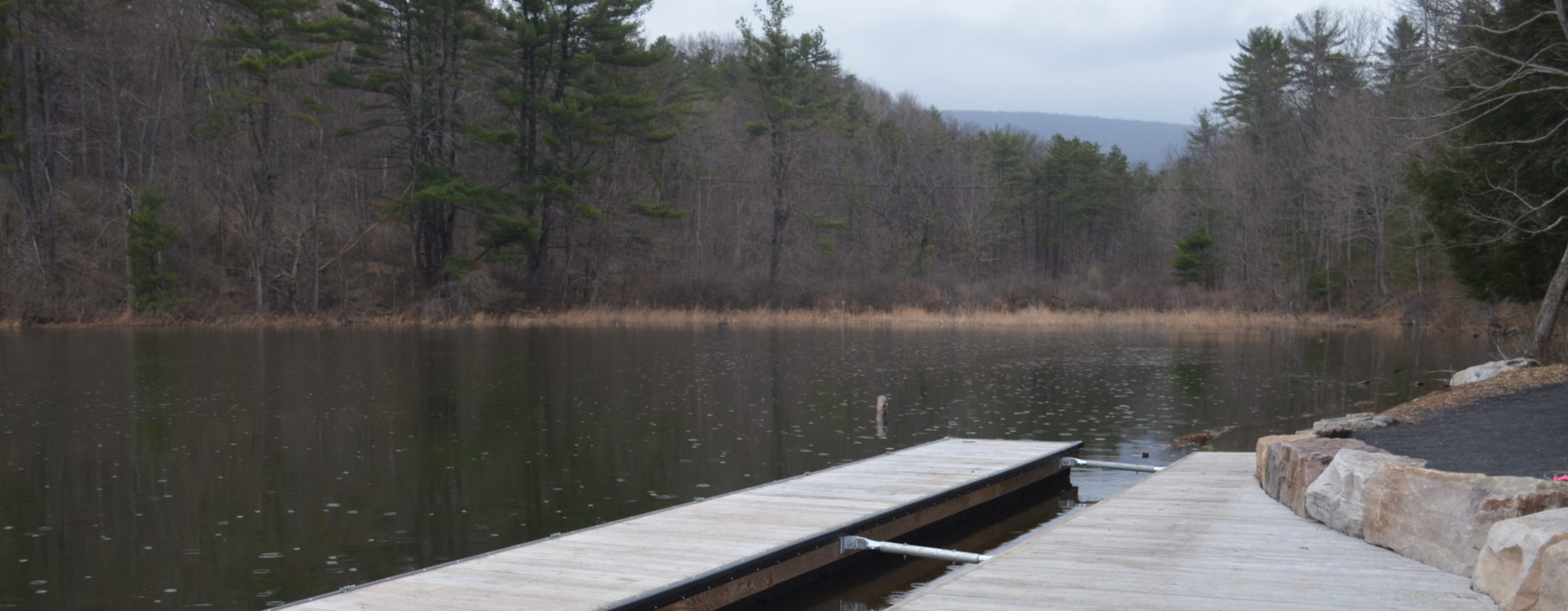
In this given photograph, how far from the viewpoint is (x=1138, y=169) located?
72.2 meters

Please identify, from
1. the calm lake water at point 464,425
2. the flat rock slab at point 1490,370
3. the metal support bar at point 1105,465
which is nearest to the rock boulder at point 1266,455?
the calm lake water at point 464,425

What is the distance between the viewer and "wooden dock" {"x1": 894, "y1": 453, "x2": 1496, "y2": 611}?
610 cm

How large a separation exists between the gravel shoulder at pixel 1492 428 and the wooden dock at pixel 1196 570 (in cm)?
124

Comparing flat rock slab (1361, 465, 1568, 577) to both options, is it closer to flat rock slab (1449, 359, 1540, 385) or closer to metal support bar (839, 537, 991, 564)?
metal support bar (839, 537, 991, 564)

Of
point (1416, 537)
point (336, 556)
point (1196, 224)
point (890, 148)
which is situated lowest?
point (336, 556)

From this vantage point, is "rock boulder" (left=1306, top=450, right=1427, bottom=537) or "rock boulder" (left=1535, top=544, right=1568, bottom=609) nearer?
"rock boulder" (left=1535, top=544, right=1568, bottom=609)

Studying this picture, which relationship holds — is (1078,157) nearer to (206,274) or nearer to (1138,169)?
(1138,169)

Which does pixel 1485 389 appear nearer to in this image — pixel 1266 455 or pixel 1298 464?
pixel 1266 455

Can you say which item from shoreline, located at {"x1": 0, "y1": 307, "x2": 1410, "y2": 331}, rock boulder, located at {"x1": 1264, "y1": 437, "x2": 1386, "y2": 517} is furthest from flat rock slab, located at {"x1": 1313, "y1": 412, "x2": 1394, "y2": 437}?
shoreline, located at {"x1": 0, "y1": 307, "x2": 1410, "y2": 331}

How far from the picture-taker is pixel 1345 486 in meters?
7.75

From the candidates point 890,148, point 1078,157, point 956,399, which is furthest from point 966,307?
point 956,399

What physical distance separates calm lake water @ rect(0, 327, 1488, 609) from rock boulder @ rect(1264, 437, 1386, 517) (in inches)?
108

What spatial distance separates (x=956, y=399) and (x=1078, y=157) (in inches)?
1795

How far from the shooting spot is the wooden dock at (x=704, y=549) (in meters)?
6.78
